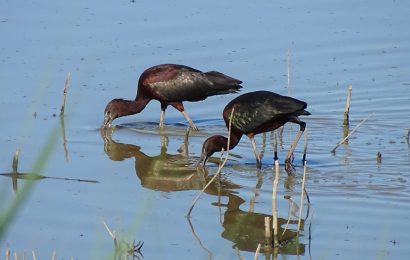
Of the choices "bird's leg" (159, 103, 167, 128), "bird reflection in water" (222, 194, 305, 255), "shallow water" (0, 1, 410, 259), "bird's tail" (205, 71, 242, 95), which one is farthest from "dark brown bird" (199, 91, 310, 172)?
"bird's leg" (159, 103, 167, 128)

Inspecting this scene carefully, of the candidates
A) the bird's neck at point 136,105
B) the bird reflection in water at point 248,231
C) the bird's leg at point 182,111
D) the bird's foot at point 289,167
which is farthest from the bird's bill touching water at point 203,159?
the bird's neck at point 136,105

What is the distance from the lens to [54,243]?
23.5ft

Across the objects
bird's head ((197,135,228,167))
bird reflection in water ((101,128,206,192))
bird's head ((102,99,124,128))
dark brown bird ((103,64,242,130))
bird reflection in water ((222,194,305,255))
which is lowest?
bird reflection in water ((222,194,305,255))

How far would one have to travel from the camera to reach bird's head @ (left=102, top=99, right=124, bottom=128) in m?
10.9

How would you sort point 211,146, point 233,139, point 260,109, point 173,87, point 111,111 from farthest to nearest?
point 173,87 < point 111,111 < point 233,139 < point 211,146 < point 260,109

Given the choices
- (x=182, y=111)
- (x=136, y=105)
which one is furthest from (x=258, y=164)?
(x=136, y=105)

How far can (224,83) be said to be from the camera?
35.9ft

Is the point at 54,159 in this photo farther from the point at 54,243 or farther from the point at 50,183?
the point at 54,243

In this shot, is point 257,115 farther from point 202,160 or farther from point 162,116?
point 162,116

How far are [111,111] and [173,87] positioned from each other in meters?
0.74

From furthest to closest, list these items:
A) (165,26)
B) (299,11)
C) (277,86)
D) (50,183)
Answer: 1. (299,11)
2. (165,26)
3. (277,86)
4. (50,183)

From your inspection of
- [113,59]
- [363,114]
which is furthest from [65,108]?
[363,114]

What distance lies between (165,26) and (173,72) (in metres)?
3.05

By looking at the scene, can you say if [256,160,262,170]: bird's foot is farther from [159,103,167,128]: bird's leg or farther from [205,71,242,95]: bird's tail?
[159,103,167,128]: bird's leg
